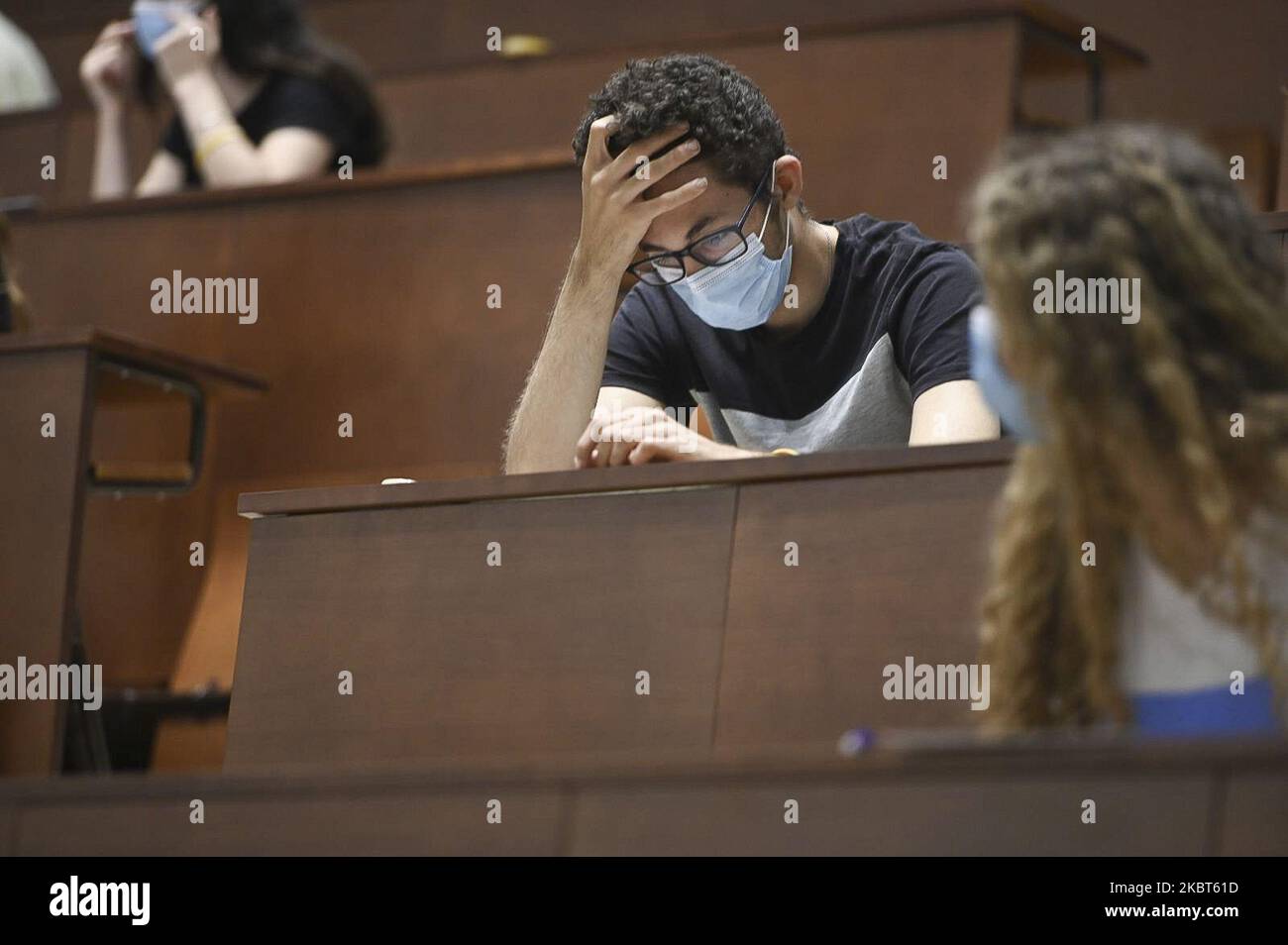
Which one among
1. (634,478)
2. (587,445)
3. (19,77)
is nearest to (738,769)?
(634,478)

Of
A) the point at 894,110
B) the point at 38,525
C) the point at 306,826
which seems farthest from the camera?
the point at 894,110

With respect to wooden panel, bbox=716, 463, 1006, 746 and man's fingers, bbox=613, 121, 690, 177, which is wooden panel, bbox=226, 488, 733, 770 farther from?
man's fingers, bbox=613, 121, 690, 177

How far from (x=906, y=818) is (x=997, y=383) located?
0.29 metres

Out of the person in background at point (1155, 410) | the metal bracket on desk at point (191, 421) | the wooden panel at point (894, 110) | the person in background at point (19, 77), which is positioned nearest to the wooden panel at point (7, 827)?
the person in background at point (1155, 410)

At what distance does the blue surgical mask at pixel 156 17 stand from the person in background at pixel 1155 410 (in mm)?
2362

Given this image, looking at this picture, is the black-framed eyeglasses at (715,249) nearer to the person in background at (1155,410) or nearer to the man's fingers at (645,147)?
the man's fingers at (645,147)

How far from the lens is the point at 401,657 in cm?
161

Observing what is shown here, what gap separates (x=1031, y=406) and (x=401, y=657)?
0.73 meters

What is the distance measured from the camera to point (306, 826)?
1075 mm

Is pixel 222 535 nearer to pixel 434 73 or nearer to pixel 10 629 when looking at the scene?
pixel 10 629

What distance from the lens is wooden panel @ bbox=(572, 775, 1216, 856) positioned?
0.88 m


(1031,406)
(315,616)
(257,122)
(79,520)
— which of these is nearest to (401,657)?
(315,616)

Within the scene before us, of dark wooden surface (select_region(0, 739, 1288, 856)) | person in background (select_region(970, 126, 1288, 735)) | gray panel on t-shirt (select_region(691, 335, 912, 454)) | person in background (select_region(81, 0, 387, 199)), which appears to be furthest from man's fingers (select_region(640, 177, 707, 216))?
person in background (select_region(81, 0, 387, 199))

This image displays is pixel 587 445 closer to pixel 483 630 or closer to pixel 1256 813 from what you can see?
pixel 483 630
